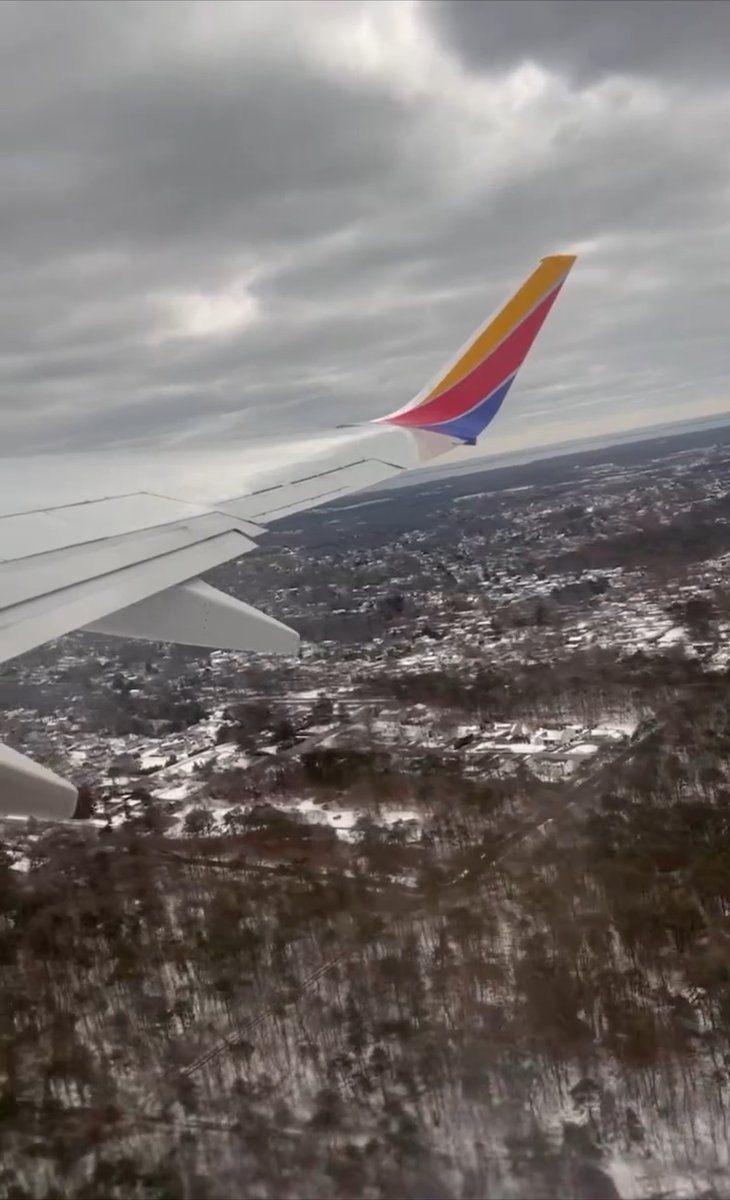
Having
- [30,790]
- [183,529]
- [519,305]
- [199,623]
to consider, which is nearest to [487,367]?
[519,305]

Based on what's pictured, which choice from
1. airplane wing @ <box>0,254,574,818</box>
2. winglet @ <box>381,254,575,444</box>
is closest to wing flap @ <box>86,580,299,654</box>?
airplane wing @ <box>0,254,574,818</box>

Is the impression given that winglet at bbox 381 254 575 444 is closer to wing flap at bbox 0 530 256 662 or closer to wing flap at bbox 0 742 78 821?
wing flap at bbox 0 530 256 662

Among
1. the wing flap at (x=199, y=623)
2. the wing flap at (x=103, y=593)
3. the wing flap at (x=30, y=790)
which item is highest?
the wing flap at (x=103, y=593)

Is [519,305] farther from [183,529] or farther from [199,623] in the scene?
[199,623]

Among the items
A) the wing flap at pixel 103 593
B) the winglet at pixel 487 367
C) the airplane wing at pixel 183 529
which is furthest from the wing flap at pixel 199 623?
the winglet at pixel 487 367

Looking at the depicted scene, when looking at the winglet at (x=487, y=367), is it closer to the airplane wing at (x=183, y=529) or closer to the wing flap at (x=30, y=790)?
the airplane wing at (x=183, y=529)

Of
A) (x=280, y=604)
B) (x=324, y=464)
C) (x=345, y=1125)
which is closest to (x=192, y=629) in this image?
(x=324, y=464)

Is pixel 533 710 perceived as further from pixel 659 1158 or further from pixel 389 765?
pixel 659 1158
